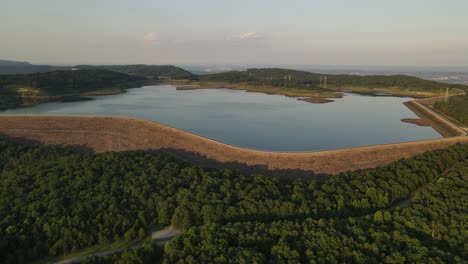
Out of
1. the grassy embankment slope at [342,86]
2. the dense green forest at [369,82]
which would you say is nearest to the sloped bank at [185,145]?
the grassy embankment slope at [342,86]

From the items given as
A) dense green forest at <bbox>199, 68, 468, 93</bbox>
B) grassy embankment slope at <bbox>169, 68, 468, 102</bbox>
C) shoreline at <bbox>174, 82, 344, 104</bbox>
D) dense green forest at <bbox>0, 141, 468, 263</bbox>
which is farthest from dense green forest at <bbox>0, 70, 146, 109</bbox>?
dense green forest at <bbox>0, 141, 468, 263</bbox>

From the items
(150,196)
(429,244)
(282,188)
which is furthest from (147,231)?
(429,244)

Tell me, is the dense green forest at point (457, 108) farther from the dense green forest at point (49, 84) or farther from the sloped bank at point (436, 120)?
the dense green forest at point (49, 84)

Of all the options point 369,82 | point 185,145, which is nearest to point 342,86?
point 369,82

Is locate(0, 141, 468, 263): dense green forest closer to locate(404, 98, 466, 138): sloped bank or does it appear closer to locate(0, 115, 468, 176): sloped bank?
locate(0, 115, 468, 176): sloped bank

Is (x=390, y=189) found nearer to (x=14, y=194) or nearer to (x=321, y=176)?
(x=321, y=176)
